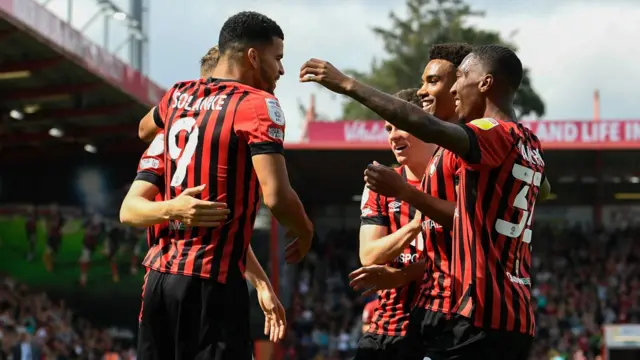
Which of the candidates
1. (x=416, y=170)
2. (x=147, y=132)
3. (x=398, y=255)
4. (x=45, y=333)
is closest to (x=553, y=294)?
(x=45, y=333)

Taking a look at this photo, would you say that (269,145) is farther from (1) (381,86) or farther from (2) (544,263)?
(1) (381,86)

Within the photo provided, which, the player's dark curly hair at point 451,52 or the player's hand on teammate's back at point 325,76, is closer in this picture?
the player's hand on teammate's back at point 325,76

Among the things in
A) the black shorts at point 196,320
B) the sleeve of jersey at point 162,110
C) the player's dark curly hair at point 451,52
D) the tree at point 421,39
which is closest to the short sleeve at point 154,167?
the sleeve of jersey at point 162,110

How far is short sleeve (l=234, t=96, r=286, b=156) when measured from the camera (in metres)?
5.12

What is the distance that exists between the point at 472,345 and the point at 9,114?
2080cm

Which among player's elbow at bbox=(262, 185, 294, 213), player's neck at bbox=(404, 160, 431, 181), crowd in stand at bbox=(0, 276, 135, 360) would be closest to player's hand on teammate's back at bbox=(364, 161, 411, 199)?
player's elbow at bbox=(262, 185, 294, 213)

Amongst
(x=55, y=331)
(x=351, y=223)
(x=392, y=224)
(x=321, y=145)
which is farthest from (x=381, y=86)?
(x=392, y=224)

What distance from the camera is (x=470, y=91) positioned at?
215 inches

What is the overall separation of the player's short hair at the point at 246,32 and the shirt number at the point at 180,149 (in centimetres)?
43

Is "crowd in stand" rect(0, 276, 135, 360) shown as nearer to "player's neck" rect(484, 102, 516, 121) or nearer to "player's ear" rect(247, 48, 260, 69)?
"player's ear" rect(247, 48, 260, 69)

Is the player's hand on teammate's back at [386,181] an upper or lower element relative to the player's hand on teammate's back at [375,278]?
upper

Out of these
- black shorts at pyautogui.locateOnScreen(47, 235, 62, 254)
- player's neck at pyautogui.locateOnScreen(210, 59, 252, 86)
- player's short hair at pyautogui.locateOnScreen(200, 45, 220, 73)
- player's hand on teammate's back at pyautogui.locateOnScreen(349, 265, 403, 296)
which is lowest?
player's hand on teammate's back at pyautogui.locateOnScreen(349, 265, 403, 296)

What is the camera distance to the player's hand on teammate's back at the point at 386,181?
5.45 m

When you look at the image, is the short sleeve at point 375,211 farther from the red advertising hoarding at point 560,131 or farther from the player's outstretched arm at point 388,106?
the red advertising hoarding at point 560,131
